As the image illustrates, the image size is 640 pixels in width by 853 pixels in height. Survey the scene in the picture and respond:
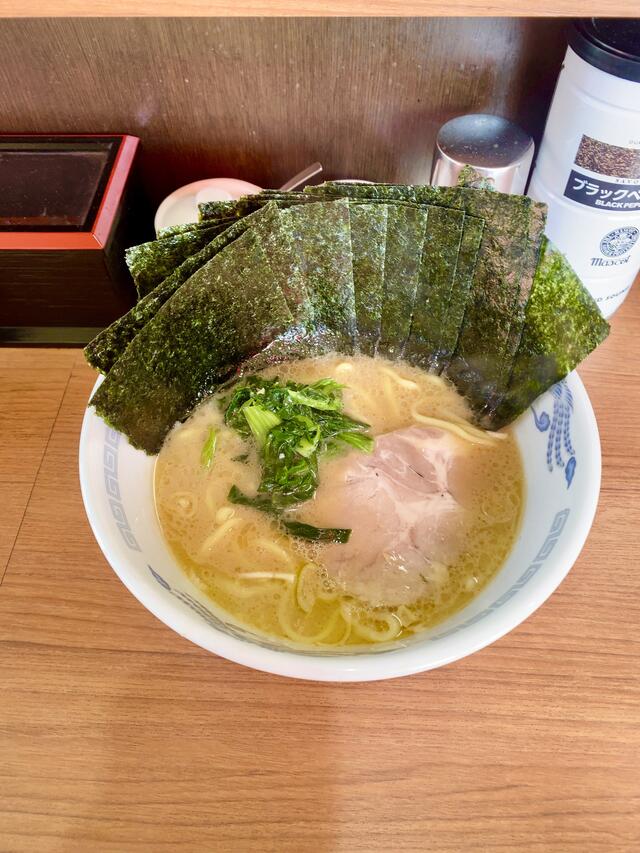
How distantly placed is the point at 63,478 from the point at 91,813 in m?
0.49

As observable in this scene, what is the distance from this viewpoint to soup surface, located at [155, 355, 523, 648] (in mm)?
868

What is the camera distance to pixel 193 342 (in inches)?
37.7

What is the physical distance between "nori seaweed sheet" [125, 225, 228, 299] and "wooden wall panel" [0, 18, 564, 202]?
391 mm

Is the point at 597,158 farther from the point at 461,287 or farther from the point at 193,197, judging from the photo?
the point at 193,197

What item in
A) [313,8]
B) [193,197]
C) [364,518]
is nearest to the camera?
[313,8]

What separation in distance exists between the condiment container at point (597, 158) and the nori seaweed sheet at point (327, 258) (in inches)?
13.5

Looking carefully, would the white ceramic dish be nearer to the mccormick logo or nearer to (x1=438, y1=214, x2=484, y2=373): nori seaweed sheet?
(x1=438, y1=214, x2=484, y2=373): nori seaweed sheet

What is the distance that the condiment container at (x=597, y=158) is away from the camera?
86 cm

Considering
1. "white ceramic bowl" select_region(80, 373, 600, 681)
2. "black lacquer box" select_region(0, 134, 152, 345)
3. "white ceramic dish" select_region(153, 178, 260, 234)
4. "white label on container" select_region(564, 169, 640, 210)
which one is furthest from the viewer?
"white ceramic dish" select_region(153, 178, 260, 234)

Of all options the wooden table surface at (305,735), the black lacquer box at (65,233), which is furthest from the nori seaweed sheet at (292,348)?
the wooden table surface at (305,735)

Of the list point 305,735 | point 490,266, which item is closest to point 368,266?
point 490,266

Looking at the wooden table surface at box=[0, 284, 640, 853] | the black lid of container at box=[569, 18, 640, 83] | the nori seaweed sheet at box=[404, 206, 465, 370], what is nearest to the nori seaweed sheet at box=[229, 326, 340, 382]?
the nori seaweed sheet at box=[404, 206, 465, 370]

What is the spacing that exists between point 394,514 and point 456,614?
194mm

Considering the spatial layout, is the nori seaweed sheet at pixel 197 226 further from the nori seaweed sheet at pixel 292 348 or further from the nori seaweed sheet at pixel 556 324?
the nori seaweed sheet at pixel 556 324
